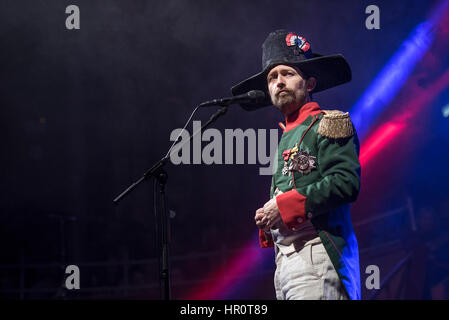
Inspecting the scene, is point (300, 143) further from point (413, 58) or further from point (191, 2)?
point (191, 2)

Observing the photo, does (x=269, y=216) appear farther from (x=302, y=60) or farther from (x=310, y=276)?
(x=302, y=60)

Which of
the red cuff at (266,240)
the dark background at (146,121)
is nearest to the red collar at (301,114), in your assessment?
the red cuff at (266,240)

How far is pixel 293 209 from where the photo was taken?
7.24ft

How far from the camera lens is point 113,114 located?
20.6ft

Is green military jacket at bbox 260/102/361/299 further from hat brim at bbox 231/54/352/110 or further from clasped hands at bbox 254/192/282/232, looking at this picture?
hat brim at bbox 231/54/352/110

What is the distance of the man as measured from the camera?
2.15 metres

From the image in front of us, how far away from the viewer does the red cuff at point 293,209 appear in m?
2.20

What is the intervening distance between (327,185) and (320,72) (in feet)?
2.92

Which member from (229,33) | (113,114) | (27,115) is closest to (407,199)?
(229,33)

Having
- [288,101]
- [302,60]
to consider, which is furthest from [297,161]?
[302,60]

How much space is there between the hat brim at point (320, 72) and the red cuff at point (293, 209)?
81 cm

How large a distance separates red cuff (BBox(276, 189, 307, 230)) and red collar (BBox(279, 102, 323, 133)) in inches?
20.3
